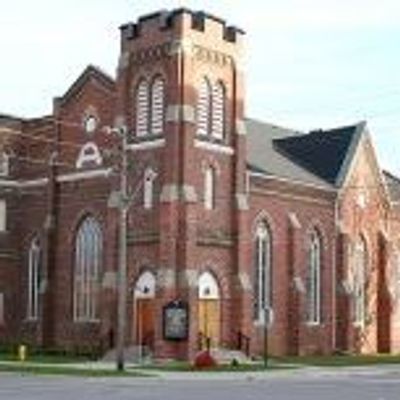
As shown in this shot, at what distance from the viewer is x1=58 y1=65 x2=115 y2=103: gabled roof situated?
56766 millimetres

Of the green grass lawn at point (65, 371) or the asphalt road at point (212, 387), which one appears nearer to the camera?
the asphalt road at point (212, 387)

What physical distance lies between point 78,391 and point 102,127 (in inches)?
1121

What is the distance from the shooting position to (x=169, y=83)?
51562mm

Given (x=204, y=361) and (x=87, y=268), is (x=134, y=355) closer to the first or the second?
(x=204, y=361)

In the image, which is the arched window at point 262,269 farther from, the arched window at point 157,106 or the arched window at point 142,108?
the arched window at point 142,108

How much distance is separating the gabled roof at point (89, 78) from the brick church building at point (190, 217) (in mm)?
101

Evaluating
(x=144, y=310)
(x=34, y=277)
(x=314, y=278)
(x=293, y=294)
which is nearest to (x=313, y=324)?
(x=314, y=278)

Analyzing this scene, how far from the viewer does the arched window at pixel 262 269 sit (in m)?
56.7

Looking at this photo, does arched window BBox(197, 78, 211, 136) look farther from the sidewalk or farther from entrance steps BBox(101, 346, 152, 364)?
the sidewalk

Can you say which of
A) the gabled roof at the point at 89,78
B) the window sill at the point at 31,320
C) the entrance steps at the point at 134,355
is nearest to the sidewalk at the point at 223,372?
the entrance steps at the point at 134,355

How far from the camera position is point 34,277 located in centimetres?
6050

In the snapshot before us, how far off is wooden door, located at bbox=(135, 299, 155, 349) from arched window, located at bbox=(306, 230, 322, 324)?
11088 millimetres

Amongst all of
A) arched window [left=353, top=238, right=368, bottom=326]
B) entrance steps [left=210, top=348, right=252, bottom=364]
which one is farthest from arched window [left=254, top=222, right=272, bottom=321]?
arched window [left=353, top=238, right=368, bottom=326]

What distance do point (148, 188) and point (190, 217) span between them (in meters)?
3.02
